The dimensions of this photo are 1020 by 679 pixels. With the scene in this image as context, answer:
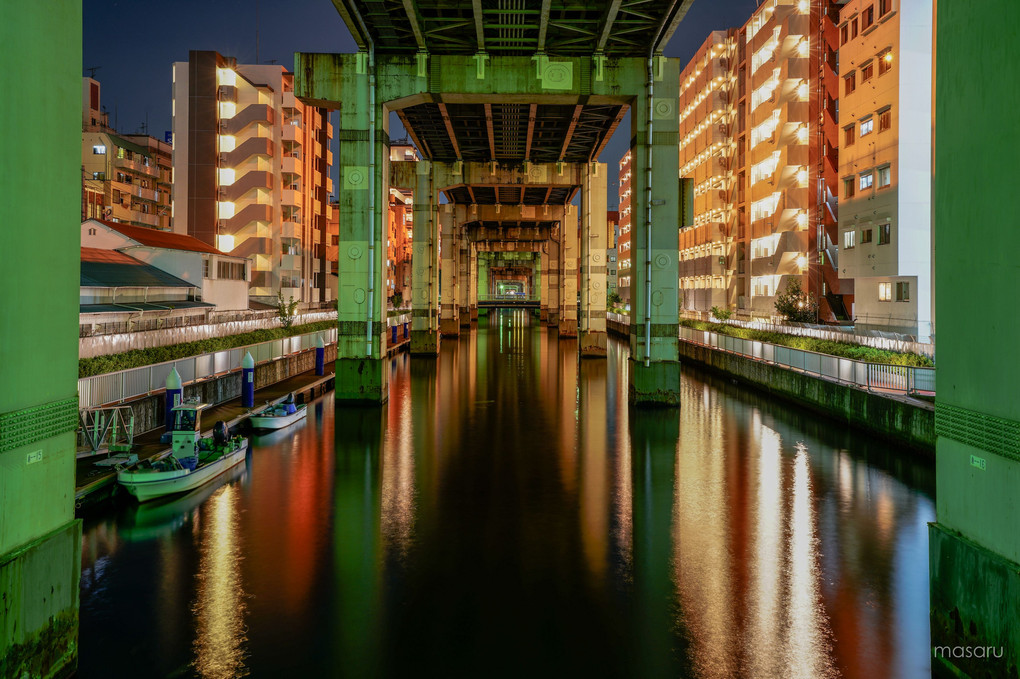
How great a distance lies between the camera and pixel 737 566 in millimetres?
9633

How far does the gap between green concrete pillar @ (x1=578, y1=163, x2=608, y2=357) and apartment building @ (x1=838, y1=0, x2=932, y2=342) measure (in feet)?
55.3

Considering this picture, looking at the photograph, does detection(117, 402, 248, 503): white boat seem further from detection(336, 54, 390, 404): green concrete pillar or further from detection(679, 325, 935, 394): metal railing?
detection(679, 325, 935, 394): metal railing

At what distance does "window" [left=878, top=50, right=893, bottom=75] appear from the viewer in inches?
1695

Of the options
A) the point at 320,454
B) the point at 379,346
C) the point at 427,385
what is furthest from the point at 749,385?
the point at 320,454

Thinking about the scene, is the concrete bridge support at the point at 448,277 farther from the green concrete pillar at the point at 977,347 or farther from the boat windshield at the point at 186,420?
the green concrete pillar at the point at 977,347

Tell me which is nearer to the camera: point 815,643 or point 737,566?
point 815,643

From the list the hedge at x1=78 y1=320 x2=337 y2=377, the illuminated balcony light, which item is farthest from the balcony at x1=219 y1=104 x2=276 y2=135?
the hedge at x1=78 y1=320 x2=337 y2=377

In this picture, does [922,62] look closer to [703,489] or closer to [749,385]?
[749,385]

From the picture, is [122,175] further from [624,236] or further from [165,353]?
[624,236]

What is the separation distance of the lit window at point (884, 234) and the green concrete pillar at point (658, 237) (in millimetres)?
26087

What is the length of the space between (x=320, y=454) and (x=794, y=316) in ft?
130

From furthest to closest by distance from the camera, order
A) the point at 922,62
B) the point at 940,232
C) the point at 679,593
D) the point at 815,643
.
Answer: the point at 922,62 < the point at 679,593 < the point at 815,643 < the point at 940,232

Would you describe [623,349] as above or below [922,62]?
below

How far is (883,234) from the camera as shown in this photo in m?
44.3
